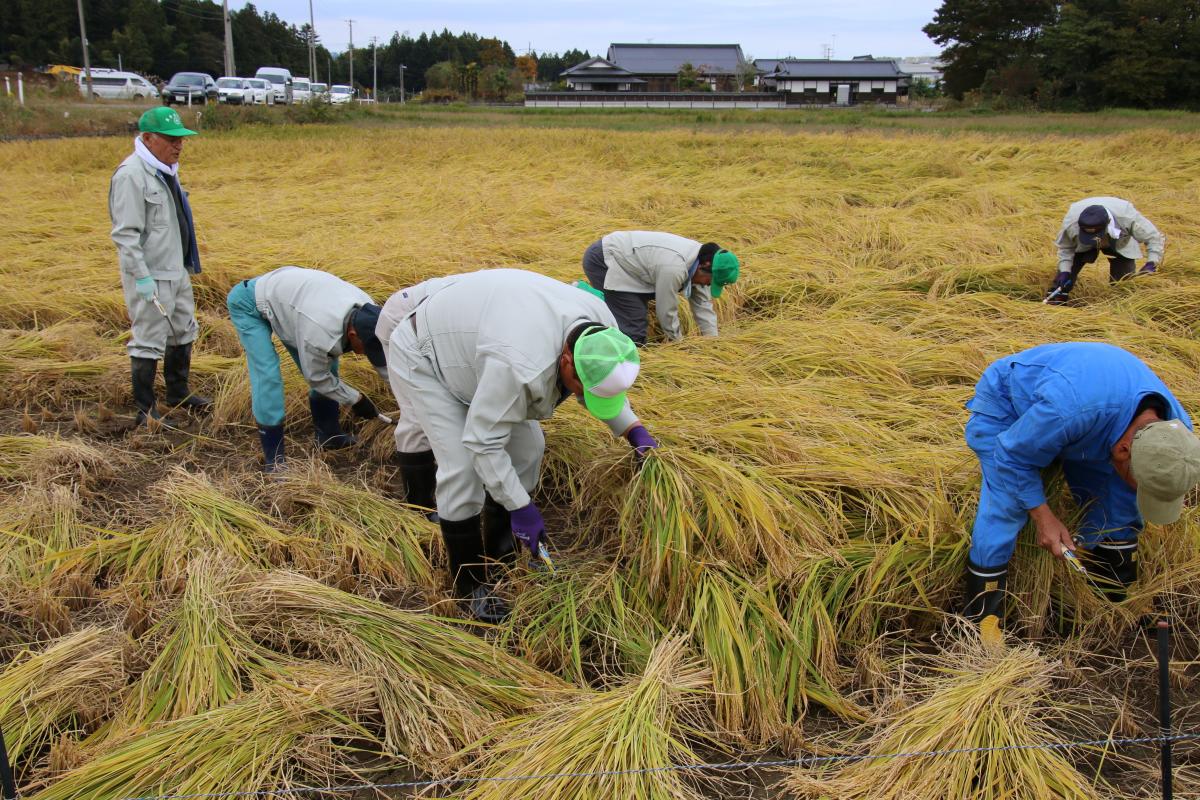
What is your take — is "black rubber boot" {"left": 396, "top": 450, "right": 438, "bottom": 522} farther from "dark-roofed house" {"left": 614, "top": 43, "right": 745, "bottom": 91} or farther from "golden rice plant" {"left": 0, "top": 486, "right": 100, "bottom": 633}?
"dark-roofed house" {"left": 614, "top": 43, "right": 745, "bottom": 91}

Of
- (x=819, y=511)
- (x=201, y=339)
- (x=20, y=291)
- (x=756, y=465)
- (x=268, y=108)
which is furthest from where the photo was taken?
(x=268, y=108)

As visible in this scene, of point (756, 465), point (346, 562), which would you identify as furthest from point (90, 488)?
point (756, 465)

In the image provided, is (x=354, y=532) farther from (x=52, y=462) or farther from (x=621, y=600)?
(x=52, y=462)

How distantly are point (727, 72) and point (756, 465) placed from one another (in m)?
56.4

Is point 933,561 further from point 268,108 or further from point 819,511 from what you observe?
point 268,108

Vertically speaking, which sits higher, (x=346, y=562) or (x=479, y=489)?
(x=479, y=489)

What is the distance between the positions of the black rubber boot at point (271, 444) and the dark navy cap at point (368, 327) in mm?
580

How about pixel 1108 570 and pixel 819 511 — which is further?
pixel 819 511

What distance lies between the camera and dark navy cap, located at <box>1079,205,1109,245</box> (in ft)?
16.3

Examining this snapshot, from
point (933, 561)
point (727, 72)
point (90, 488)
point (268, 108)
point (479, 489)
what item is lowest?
point (90, 488)

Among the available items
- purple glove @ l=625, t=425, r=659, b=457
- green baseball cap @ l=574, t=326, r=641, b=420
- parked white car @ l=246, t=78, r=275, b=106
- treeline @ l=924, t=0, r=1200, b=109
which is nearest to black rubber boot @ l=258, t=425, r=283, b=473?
purple glove @ l=625, t=425, r=659, b=457

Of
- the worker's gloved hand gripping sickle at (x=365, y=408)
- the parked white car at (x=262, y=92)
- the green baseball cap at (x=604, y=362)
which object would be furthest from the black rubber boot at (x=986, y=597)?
the parked white car at (x=262, y=92)

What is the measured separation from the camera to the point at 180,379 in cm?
419

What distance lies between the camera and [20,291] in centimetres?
530
